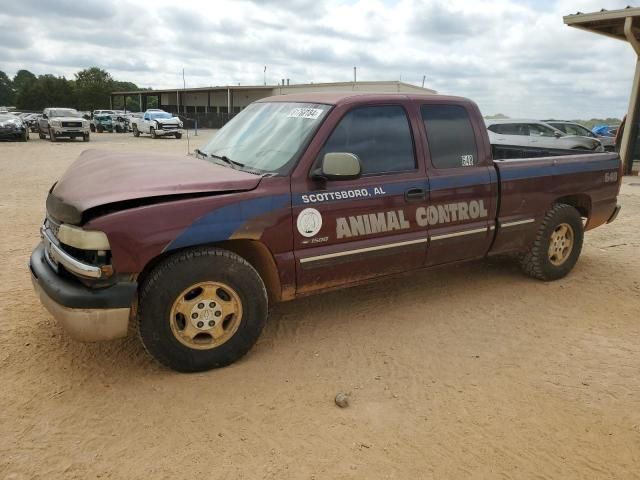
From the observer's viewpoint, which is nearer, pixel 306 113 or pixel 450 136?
pixel 306 113

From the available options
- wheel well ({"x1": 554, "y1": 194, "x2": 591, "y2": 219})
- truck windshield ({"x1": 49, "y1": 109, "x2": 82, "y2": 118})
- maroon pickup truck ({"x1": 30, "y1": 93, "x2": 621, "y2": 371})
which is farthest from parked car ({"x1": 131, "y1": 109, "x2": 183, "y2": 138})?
wheel well ({"x1": 554, "y1": 194, "x2": 591, "y2": 219})

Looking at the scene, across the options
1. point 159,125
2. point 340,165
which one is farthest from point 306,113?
point 159,125

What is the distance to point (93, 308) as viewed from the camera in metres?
3.00

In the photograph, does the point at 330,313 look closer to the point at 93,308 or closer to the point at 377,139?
the point at 377,139

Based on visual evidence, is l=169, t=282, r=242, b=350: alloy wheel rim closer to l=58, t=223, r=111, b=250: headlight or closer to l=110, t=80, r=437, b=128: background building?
l=58, t=223, r=111, b=250: headlight

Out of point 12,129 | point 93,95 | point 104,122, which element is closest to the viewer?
point 12,129

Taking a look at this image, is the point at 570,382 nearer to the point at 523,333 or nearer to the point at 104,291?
the point at 523,333

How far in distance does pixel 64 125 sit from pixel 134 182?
87.4 feet

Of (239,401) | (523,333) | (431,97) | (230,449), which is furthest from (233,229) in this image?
(523,333)

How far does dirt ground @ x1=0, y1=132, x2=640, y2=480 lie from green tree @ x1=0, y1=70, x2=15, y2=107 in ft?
412

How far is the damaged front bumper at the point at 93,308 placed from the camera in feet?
9.84

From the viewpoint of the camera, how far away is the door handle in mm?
4066

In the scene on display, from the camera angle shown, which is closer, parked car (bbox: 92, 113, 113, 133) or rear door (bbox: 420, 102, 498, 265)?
rear door (bbox: 420, 102, 498, 265)

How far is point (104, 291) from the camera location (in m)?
3.02
